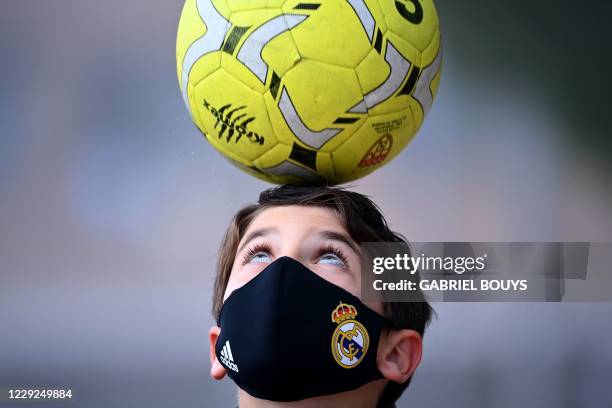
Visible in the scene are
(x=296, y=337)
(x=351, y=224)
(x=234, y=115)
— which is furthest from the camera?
(x=351, y=224)

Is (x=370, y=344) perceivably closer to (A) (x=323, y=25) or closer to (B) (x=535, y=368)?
(A) (x=323, y=25)

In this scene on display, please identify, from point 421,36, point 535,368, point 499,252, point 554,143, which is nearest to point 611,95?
point 554,143

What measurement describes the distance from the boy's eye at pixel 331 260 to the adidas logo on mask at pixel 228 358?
30 centimetres

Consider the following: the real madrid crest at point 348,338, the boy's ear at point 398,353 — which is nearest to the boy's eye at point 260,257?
the real madrid crest at point 348,338

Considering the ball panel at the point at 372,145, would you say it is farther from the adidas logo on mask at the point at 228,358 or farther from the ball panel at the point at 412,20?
the adidas logo on mask at the point at 228,358

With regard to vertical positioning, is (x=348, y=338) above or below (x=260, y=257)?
below

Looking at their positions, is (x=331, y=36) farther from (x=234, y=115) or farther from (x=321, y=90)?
(x=234, y=115)

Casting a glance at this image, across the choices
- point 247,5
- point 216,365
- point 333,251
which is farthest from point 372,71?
point 216,365

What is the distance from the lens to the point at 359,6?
69.4 inches

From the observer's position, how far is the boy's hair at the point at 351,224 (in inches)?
76.4

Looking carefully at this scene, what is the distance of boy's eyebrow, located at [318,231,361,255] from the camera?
187 centimetres

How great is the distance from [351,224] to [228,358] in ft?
1.49

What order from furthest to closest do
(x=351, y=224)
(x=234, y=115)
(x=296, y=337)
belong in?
(x=351, y=224) → (x=234, y=115) → (x=296, y=337)

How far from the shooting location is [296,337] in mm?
1713
